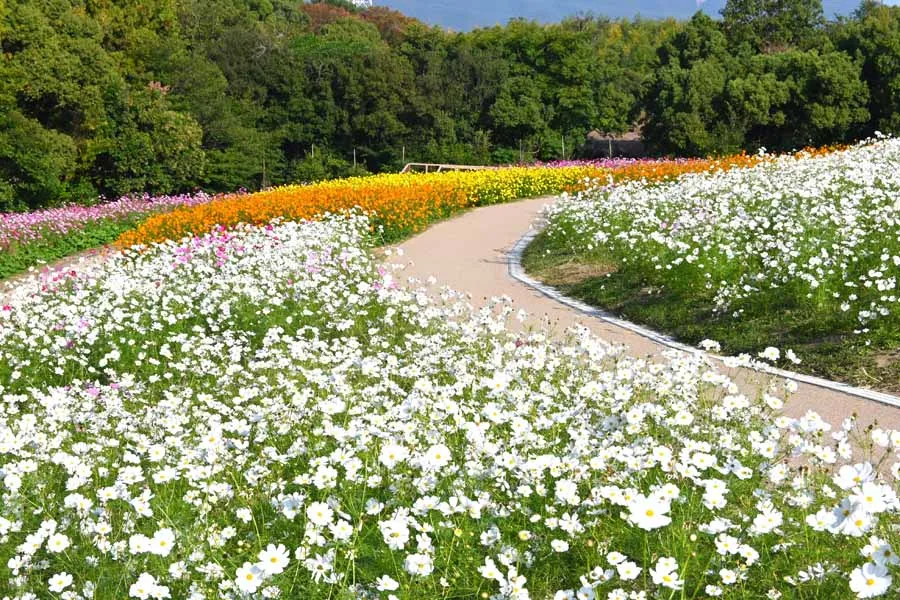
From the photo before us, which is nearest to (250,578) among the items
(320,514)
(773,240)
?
(320,514)

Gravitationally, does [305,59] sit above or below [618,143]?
above

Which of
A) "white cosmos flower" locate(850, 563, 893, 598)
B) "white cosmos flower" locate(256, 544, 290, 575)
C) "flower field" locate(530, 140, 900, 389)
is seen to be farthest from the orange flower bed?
"white cosmos flower" locate(850, 563, 893, 598)

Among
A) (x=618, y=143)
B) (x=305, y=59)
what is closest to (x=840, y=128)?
(x=618, y=143)

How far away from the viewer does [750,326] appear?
719 centimetres

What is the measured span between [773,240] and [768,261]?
91 cm

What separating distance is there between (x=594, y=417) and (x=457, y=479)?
45.7 inches

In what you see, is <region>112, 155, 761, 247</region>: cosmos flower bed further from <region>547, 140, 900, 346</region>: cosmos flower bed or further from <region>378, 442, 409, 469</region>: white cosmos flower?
<region>378, 442, 409, 469</region>: white cosmos flower

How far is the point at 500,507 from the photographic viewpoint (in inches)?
125

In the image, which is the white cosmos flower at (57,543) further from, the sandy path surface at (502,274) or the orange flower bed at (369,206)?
the orange flower bed at (369,206)

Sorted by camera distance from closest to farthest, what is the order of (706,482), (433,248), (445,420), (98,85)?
(706,482), (445,420), (433,248), (98,85)

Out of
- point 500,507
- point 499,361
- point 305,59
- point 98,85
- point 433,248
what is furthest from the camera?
point 305,59

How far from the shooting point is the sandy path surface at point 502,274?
540 cm

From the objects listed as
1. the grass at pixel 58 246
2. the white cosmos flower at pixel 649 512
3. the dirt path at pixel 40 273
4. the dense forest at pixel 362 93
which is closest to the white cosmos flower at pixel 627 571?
the white cosmos flower at pixel 649 512

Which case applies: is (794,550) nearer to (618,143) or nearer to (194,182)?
(194,182)
